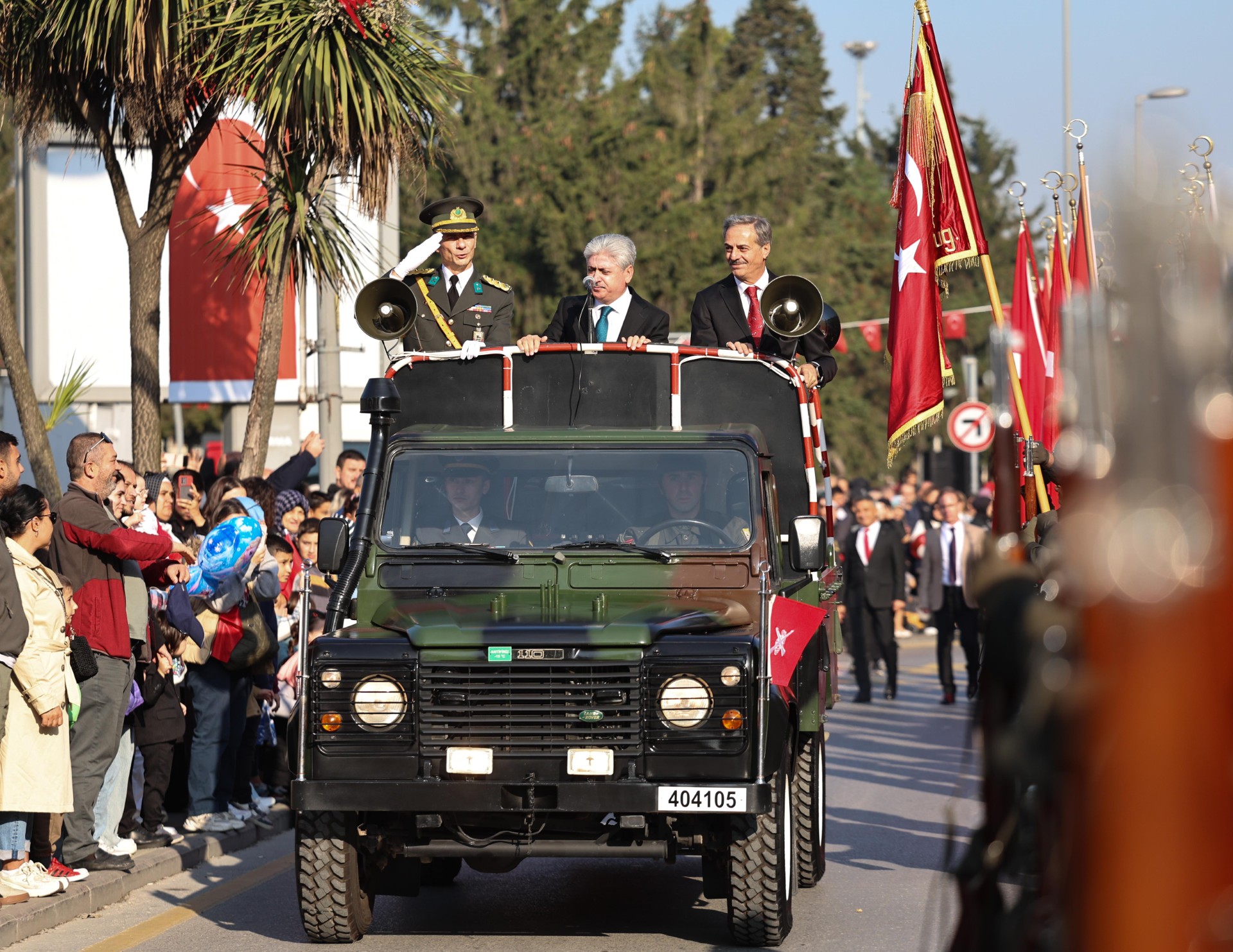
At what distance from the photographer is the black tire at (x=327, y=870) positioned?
7.26 m

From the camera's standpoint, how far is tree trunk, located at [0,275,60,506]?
12.3 meters

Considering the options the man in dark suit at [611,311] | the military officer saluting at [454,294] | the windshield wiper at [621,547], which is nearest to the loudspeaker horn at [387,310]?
the military officer saluting at [454,294]

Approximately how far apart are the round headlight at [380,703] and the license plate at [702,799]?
106 centimetres

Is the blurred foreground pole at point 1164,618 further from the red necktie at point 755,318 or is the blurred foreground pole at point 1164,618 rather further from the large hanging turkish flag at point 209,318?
the large hanging turkish flag at point 209,318

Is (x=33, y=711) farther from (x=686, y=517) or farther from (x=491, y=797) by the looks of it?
(x=686, y=517)

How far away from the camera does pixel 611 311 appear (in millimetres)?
9859

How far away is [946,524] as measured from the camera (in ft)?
65.4

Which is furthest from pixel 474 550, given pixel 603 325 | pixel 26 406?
pixel 26 406

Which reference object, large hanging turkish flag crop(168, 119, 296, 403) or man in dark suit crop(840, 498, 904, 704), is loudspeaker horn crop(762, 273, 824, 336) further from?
large hanging turkish flag crop(168, 119, 296, 403)

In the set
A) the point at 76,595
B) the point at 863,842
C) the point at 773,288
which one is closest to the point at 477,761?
the point at 76,595

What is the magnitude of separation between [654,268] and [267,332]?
86.7ft

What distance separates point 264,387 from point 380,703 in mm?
7766

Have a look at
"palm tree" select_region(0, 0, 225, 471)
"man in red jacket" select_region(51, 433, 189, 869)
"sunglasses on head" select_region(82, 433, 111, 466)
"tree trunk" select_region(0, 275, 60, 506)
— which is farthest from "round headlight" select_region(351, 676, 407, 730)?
"palm tree" select_region(0, 0, 225, 471)

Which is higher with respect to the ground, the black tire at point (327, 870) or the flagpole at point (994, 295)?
the flagpole at point (994, 295)
